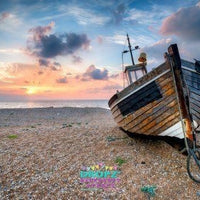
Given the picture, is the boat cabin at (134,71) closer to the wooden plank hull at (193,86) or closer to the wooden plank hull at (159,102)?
the wooden plank hull at (159,102)

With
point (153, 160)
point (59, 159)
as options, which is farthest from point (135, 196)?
point (59, 159)

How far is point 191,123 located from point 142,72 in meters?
4.53

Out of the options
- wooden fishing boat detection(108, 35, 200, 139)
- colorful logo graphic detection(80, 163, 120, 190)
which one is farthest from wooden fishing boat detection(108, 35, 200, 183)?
colorful logo graphic detection(80, 163, 120, 190)

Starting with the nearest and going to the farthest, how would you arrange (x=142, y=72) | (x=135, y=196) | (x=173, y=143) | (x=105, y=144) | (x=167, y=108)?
(x=135, y=196) → (x=167, y=108) → (x=173, y=143) → (x=105, y=144) → (x=142, y=72)

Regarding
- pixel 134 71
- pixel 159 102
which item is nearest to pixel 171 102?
pixel 159 102

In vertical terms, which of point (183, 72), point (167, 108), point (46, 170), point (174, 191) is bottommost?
point (174, 191)

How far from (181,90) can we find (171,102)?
1.69 feet

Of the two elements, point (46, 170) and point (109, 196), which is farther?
point (46, 170)

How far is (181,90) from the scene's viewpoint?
561 centimetres

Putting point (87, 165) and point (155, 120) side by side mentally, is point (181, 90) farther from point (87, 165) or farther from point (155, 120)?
point (87, 165)

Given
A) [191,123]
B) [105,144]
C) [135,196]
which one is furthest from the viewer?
[105,144]

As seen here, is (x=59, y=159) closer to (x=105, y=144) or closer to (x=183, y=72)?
(x=105, y=144)

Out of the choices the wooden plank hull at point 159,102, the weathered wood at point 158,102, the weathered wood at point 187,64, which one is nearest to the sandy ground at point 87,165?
the wooden plank hull at point 159,102

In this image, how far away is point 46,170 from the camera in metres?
5.73
